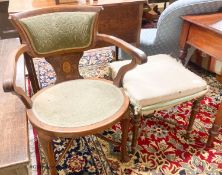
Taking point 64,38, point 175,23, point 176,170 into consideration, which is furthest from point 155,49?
point 176,170

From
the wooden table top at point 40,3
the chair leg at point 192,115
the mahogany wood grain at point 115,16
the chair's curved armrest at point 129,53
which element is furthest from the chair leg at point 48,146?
the wooden table top at point 40,3

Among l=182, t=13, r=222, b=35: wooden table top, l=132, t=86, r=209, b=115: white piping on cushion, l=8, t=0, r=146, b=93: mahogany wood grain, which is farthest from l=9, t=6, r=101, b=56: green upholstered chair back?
l=182, t=13, r=222, b=35: wooden table top

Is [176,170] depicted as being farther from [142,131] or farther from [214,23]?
[214,23]

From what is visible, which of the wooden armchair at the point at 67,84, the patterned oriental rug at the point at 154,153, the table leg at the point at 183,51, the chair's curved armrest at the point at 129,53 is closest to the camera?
the wooden armchair at the point at 67,84

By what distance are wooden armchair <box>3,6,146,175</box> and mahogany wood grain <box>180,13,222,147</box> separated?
481mm

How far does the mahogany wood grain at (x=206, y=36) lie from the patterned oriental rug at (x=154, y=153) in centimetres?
14

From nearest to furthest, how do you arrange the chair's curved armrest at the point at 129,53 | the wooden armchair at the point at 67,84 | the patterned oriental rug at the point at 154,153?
the wooden armchair at the point at 67,84 → the chair's curved armrest at the point at 129,53 → the patterned oriental rug at the point at 154,153


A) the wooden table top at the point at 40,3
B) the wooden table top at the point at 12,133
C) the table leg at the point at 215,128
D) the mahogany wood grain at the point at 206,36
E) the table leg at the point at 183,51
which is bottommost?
the table leg at the point at 215,128

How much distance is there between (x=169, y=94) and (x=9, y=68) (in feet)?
2.84

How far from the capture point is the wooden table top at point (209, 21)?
1398mm

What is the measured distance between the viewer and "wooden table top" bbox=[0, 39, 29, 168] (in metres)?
1.01

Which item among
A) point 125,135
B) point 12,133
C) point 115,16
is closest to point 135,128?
point 125,135

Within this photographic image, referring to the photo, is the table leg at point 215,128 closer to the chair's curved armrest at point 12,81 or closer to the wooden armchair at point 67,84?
the wooden armchair at point 67,84

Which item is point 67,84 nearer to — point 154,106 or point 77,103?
point 77,103
